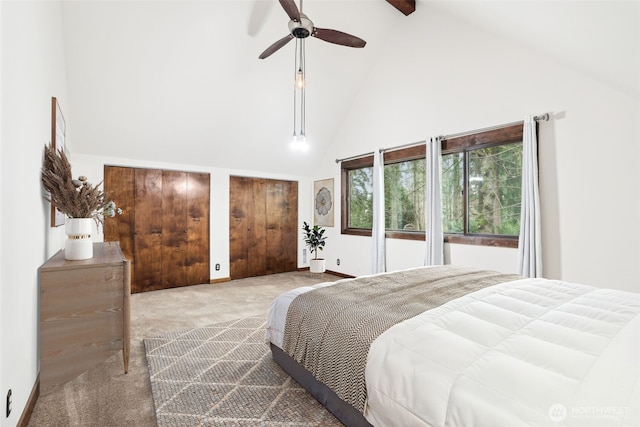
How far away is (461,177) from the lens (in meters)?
3.82

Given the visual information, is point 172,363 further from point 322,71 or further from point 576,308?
point 322,71

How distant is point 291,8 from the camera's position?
7.79 ft

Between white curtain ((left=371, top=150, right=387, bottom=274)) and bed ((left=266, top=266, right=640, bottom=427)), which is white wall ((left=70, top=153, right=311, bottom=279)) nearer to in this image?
white curtain ((left=371, top=150, right=387, bottom=274))

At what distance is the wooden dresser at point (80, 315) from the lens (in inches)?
74.6

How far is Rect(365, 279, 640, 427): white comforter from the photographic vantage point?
2.75 feet

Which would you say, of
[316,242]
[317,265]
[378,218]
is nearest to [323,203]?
[316,242]

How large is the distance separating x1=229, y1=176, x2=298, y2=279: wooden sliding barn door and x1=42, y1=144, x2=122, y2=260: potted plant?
3034mm

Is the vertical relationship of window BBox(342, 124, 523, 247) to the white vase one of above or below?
above

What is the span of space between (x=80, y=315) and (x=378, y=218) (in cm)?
363

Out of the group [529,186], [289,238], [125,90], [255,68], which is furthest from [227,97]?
[529,186]

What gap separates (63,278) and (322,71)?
149 inches

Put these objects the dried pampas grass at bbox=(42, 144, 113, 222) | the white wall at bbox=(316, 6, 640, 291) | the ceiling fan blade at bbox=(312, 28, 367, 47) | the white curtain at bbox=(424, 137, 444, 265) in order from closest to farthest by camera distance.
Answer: the dried pampas grass at bbox=(42, 144, 113, 222)
the white wall at bbox=(316, 6, 640, 291)
the ceiling fan blade at bbox=(312, 28, 367, 47)
the white curtain at bbox=(424, 137, 444, 265)

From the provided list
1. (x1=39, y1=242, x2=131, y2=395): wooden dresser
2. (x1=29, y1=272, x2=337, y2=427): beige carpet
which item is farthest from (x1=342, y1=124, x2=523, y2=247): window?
(x1=39, y1=242, x2=131, y2=395): wooden dresser

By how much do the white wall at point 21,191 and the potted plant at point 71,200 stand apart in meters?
0.10
